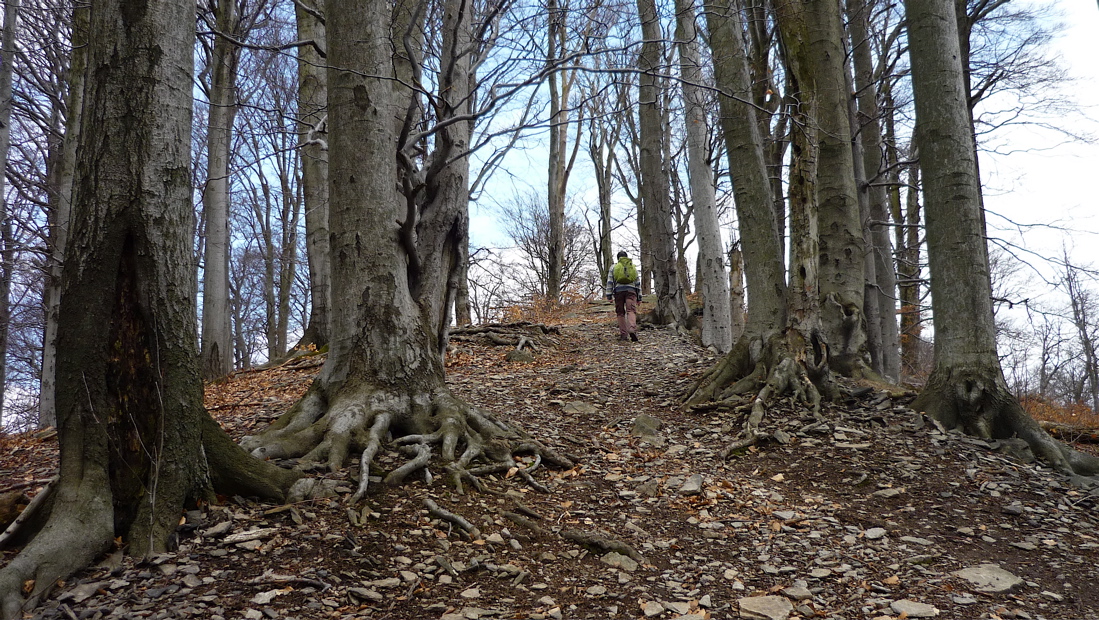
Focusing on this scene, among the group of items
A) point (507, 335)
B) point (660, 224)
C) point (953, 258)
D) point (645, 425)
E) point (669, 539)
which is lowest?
point (669, 539)

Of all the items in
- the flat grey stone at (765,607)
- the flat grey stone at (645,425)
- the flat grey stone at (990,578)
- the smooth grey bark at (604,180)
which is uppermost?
the smooth grey bark at (604,180)

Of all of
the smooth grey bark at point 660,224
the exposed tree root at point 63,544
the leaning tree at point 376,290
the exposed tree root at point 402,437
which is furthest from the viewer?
the smooth grey bark at point 660,224

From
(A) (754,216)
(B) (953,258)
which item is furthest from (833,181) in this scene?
(B) (953,258)

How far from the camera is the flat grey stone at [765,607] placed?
2.99m

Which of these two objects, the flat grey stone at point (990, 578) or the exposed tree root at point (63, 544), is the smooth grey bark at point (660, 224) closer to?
the flat grey stone at point (990, 578)

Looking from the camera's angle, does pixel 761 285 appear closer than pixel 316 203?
Yes

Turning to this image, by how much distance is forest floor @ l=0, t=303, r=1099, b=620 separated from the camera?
290 cm

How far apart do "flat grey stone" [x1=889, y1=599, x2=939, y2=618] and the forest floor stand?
0.05 feet

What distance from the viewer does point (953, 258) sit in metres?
5.76

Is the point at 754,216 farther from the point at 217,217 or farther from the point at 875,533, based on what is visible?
the point at 217,217

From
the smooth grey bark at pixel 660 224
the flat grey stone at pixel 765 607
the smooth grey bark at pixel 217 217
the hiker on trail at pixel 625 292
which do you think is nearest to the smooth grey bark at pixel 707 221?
the hiker on trail at pixel 625 292

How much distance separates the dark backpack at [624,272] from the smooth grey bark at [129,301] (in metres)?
8.81

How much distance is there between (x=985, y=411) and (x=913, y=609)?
3295mm

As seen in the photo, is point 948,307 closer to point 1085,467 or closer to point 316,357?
point 1085,467
